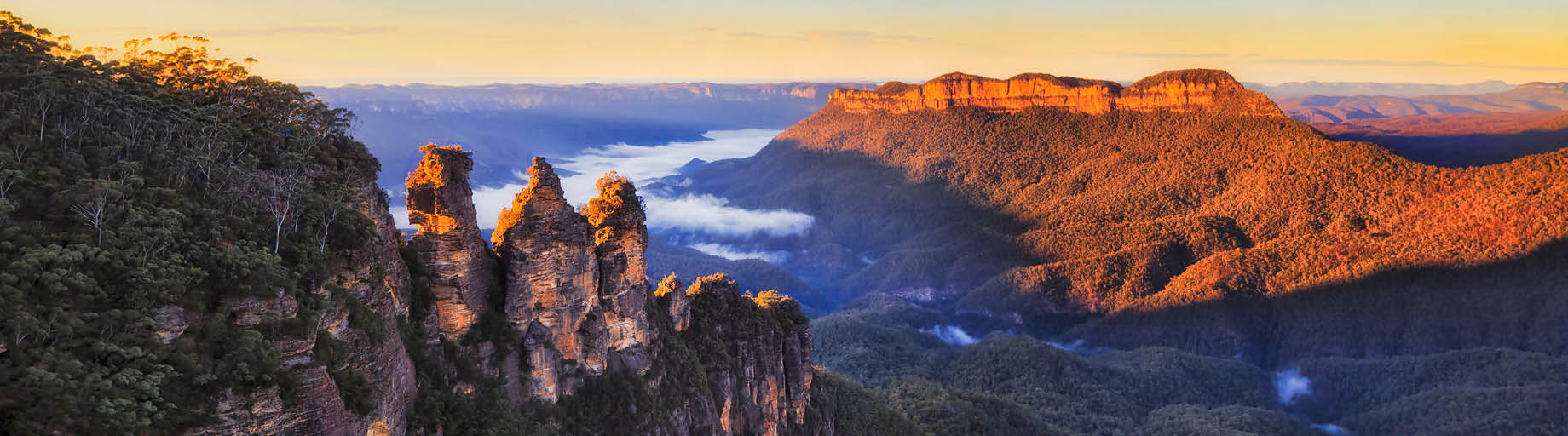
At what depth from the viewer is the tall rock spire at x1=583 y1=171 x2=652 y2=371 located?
41969 mm

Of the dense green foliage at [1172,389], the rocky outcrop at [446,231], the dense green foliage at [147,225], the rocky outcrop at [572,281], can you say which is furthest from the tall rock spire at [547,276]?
the dense green foliage at [1172,389]

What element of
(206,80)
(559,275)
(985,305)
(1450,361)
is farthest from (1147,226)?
(206,80)

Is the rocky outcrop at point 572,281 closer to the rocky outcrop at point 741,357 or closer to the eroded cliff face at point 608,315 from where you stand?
the eroded cliff face at point 608,315

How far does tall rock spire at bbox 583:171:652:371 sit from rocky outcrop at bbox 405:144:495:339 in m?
8.38

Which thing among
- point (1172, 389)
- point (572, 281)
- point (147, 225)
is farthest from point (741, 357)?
point (1172, 389)

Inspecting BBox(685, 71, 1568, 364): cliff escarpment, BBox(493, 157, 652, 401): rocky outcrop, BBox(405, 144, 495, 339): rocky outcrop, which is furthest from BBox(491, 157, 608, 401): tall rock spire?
BBox(685, 71, 1568, 364): cliff escarpment

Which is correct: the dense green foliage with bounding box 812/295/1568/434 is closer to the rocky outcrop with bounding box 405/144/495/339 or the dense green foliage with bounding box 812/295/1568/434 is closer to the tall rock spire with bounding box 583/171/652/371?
the tall rock spire with bounding box 583/171/652/371

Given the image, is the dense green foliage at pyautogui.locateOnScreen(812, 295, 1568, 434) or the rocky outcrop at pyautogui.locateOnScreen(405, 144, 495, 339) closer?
the rocky outcrop at pyautogui.locateOnScreen(405, 144, 495, 339)

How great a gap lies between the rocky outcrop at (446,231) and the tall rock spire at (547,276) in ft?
8.24

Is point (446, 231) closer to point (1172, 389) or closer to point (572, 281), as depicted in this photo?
point (572, 281)

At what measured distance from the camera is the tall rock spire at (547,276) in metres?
36.8

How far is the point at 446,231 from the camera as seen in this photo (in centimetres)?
3322

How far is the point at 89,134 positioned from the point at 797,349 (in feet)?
145

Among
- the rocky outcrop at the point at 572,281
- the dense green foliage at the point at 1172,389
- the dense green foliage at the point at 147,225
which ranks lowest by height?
the dense green foliage at the point at 1172,389
